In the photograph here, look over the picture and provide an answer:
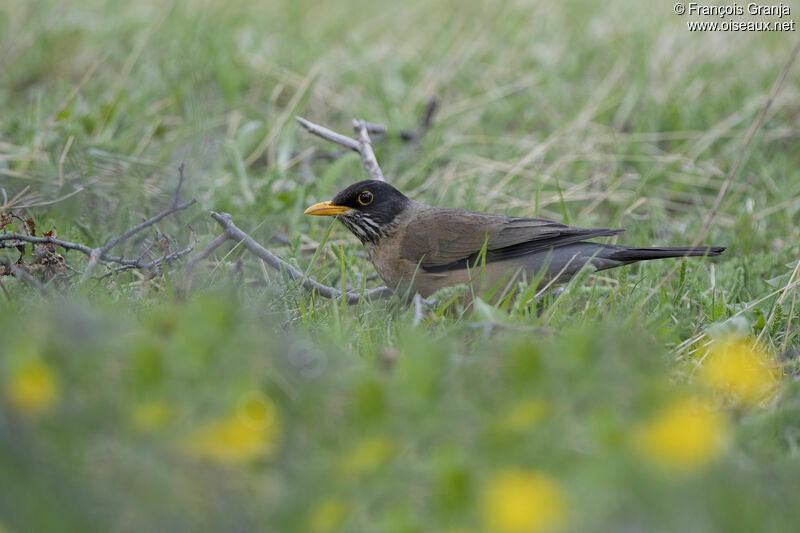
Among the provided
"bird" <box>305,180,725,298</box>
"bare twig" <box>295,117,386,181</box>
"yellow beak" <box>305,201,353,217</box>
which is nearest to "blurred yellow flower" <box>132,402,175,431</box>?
"bird" <box>305,180,725,298</box>

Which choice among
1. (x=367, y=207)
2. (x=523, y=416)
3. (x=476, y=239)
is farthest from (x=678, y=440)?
(x=367, y=207)

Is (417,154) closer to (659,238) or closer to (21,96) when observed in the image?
(659,238)

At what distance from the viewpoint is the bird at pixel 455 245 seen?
4.72 meters

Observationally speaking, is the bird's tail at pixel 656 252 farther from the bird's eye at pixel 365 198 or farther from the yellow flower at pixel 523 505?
the yellow flower at pixel 523 505

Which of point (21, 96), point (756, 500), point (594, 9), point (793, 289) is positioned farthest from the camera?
point (594, 9)

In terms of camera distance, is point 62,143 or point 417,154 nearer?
point 62,143

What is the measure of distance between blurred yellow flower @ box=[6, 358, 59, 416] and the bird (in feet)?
9.59

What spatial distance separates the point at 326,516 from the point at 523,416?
0.44m

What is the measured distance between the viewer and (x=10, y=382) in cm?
174

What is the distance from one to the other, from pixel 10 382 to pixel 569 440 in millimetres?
1131

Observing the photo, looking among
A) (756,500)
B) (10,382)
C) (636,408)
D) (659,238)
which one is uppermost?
(10,382)

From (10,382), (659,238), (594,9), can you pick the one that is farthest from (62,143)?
(594,9)
